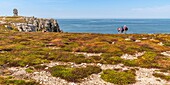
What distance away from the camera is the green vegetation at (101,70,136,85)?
1076 inches

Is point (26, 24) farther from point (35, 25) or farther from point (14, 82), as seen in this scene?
point (14, 82)

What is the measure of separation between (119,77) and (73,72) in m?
6.47

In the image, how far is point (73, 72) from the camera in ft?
98.5

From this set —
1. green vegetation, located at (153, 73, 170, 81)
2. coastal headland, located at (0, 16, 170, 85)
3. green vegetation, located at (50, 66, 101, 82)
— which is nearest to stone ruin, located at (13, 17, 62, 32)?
→ coastal headland, located at (0, 16, 170, 85)

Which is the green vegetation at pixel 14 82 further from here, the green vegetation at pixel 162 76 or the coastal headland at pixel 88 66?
the green vegetation at pixel 162 76

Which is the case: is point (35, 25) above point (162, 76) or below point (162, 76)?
above

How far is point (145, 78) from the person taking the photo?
28750mm

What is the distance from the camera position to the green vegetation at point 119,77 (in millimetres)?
27328

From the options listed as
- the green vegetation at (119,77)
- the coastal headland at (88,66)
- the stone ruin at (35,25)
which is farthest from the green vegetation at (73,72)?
the stone ruin at (35,25)

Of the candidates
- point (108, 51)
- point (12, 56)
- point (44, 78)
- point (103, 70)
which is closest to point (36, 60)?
point (12, 56)

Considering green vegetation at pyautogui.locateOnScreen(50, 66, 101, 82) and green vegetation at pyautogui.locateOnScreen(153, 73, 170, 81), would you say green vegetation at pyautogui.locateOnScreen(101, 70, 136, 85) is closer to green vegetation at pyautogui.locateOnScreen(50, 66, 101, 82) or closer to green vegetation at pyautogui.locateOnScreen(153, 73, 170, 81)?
green vegetation at pyautogui.locateOnScreen(50, 66, 101, 82)

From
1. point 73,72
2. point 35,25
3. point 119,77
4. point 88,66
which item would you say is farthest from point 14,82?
point 35,25

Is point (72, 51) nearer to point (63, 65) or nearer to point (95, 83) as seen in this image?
point (63, 65)

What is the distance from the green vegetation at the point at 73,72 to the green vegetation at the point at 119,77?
6.33ft
